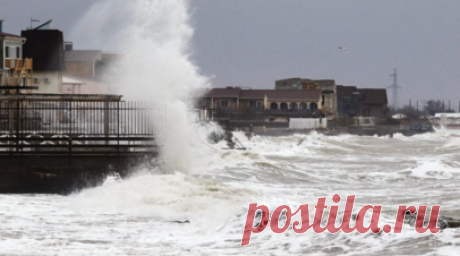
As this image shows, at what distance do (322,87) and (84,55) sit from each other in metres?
82.4

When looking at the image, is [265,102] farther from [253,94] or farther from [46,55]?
[46,55]

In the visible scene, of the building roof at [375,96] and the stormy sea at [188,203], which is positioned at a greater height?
the building roof at [375,96]

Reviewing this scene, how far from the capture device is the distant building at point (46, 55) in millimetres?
59531

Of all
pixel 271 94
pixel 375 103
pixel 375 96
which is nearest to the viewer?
pixel 271 94

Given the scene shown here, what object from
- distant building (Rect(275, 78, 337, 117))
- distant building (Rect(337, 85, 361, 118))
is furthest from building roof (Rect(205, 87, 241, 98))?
distant building (Rect(337, 85, 361, 118))

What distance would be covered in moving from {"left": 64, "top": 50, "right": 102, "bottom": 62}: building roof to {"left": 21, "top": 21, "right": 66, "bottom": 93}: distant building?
5.92 meters

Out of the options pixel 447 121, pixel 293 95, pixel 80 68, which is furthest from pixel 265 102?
pixel 80 68

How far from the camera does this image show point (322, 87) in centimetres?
14688

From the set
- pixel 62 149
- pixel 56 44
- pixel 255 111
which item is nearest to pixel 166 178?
pixel 62 149

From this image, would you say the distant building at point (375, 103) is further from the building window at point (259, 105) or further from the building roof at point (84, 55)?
the building roof at point (84, 55)

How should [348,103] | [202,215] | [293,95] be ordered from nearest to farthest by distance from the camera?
[202,215]
[293,95]
[348,103]

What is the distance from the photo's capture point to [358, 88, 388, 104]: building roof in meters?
163

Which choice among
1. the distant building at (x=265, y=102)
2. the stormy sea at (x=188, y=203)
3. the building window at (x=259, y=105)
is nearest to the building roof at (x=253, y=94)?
the distant building at (x=265, y=102)

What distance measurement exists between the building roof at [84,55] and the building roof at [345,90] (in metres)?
92.8
